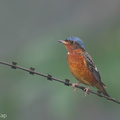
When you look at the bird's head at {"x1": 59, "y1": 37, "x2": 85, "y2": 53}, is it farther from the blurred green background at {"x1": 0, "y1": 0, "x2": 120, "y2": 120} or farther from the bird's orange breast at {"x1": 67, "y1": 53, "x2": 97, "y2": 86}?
the blurred green background at {"x1": 0, "y1": 0, "x2": 120, "y2": 120}

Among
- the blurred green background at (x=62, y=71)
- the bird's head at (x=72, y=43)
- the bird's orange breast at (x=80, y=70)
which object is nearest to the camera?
the bird's orange breast at (x=80, y=70)

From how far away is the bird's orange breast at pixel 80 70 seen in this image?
28.3 feet

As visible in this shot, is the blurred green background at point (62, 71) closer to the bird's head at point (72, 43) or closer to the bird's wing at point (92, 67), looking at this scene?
the bird's wing at point (92, 67)

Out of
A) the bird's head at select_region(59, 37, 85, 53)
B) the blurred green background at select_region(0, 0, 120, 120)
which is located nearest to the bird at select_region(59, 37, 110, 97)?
the bird's head at select_region(59, 37, 85, 53)

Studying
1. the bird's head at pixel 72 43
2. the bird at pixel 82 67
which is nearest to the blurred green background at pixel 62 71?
the bird at pixel 82 67

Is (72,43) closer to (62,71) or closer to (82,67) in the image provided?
(82,67)

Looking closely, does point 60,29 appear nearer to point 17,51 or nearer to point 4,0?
A: point 17,51

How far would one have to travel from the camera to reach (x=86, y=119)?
39.6 feet

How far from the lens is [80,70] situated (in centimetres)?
866

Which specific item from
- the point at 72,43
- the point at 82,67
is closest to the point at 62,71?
the point at 72,43

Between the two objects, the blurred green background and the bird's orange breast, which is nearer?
the bird's orange breast

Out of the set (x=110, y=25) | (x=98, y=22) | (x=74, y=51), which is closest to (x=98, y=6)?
(x=98, y=22)

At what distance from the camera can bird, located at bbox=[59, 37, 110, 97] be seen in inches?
340

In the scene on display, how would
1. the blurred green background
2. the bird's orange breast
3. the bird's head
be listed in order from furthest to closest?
the blurred green background, the bird's head, the bird's orange breast
